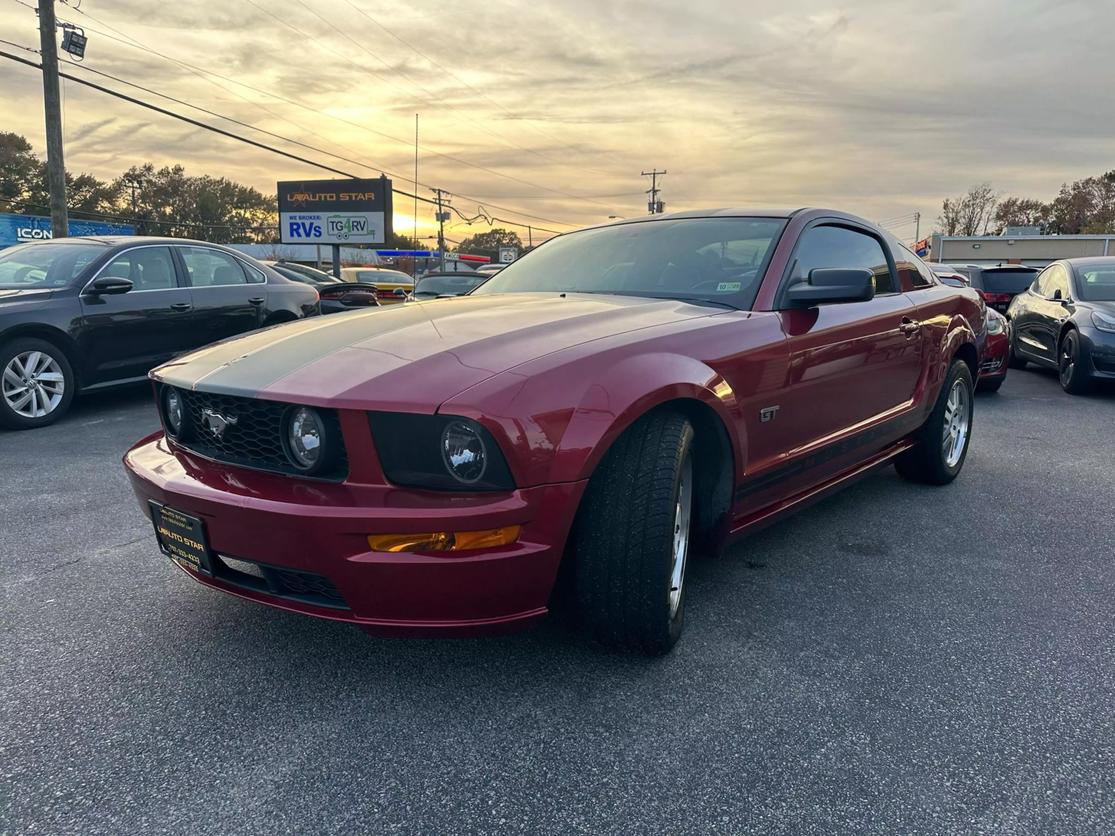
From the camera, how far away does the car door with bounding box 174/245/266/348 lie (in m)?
6.77

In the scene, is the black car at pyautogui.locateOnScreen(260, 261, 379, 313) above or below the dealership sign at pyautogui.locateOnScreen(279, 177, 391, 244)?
below

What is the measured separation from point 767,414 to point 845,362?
0.67 metres

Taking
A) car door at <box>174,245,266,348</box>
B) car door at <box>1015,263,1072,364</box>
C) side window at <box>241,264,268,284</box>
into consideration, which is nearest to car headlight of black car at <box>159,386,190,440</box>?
car door at <box>174,245,266,348</box>

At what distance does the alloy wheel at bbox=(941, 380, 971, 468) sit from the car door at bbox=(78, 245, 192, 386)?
5.85 metres

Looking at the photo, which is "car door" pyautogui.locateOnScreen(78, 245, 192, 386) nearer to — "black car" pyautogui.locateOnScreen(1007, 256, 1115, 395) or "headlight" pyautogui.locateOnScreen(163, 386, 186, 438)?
"headlight" pyautogui.locateOnScreen(163, 386, 186, 438)

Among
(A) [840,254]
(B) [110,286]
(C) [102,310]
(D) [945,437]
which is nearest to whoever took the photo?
(A) [840,254]

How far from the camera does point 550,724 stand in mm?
2020

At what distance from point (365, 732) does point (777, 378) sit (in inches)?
68.1

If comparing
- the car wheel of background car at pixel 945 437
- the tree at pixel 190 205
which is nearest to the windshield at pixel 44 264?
the car wheel of background car at pixel 945 437

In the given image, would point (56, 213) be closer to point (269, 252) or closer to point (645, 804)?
point (645, 804)

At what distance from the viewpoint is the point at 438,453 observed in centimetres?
188

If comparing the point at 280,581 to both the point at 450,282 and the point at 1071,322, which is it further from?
the point at 450,282

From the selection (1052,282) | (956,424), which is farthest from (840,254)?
(1052,282)

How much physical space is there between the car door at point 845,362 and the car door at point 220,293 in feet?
17.5
